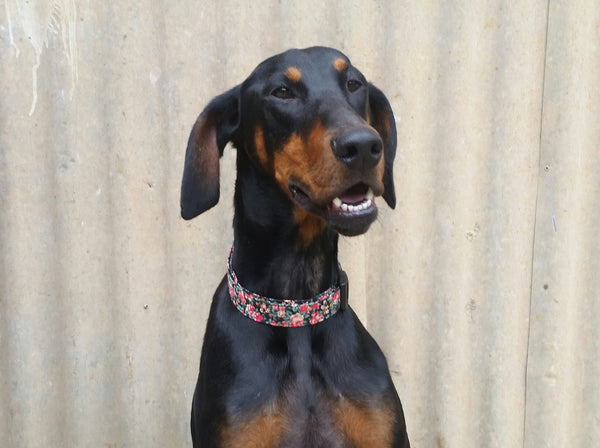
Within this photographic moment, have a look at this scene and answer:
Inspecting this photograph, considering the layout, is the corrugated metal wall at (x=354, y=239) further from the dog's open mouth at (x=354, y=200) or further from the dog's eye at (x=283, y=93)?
the dog's open mouth at (x=354, y=200)

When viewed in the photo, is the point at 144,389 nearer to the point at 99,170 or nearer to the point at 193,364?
the point at 193,364

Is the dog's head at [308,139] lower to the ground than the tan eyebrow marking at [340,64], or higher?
lower

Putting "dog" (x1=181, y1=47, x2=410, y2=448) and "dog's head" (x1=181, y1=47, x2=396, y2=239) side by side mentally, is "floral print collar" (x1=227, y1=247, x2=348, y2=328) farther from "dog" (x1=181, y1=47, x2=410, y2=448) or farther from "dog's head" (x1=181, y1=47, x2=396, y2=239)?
"dog's head" (x1=181, y1=47, x2=396, y2=239)

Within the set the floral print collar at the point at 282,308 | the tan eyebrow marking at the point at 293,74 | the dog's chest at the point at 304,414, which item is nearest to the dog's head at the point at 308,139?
the tan eyebrow marking at the point at 293,74

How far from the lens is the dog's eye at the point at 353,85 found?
242 cm

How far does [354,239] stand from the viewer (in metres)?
3.35

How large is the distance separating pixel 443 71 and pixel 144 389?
2.04 metres

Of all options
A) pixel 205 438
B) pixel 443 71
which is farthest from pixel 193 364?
pixel 443 71

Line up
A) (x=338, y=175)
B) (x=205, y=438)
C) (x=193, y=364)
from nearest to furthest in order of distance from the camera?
1. (x=338, y=175)
2. (x=205, y=438)
3. (x=193, y=364)

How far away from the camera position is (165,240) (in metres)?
3.29

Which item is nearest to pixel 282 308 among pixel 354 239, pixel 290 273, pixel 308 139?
pixel 290 273

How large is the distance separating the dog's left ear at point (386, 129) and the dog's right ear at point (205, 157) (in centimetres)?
52

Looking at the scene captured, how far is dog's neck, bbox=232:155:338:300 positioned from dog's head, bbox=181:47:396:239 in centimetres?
5

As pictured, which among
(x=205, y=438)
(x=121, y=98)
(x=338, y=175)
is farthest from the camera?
(x=121, y=98)
